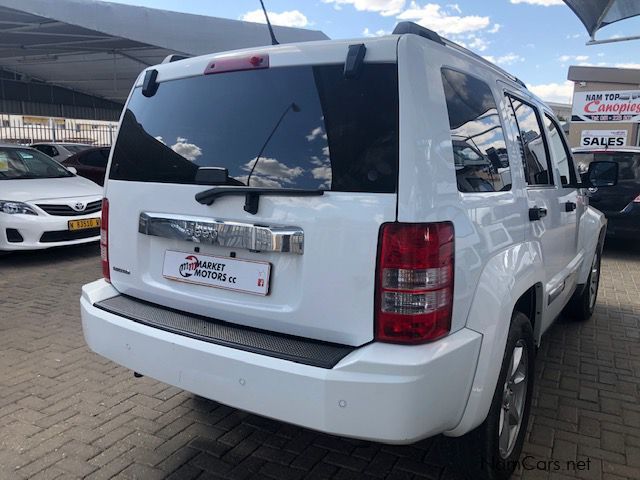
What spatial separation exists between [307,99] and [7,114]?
26970mm

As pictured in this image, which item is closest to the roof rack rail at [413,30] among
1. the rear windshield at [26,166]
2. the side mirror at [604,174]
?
the side mirror at [604,174]

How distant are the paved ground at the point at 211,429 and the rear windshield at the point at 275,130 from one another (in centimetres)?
129

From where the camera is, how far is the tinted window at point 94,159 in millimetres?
12094

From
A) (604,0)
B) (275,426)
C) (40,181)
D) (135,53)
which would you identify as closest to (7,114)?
(135,53)

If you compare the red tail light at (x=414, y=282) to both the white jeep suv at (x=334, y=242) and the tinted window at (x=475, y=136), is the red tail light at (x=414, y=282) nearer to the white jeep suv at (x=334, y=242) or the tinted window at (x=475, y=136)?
the white jeep suv at (x=334, y=242)

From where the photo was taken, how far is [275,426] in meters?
2.95

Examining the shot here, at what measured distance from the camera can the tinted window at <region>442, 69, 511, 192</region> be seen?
210 centimetres

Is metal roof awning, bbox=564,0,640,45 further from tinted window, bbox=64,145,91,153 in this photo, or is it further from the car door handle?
tinted window, bbox=64,145,91,153

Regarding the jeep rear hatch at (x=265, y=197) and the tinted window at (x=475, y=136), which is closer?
the jeep rear hatch at (x=265, y=197)

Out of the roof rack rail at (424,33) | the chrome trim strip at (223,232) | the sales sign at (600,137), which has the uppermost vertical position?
the sales sign at (600,137)

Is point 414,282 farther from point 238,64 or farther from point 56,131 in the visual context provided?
point 56,131

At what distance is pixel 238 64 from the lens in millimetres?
2332

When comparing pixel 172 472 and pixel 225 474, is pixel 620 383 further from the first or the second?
pixel 172 472

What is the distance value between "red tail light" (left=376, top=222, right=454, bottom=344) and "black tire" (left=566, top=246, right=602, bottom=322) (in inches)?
125
